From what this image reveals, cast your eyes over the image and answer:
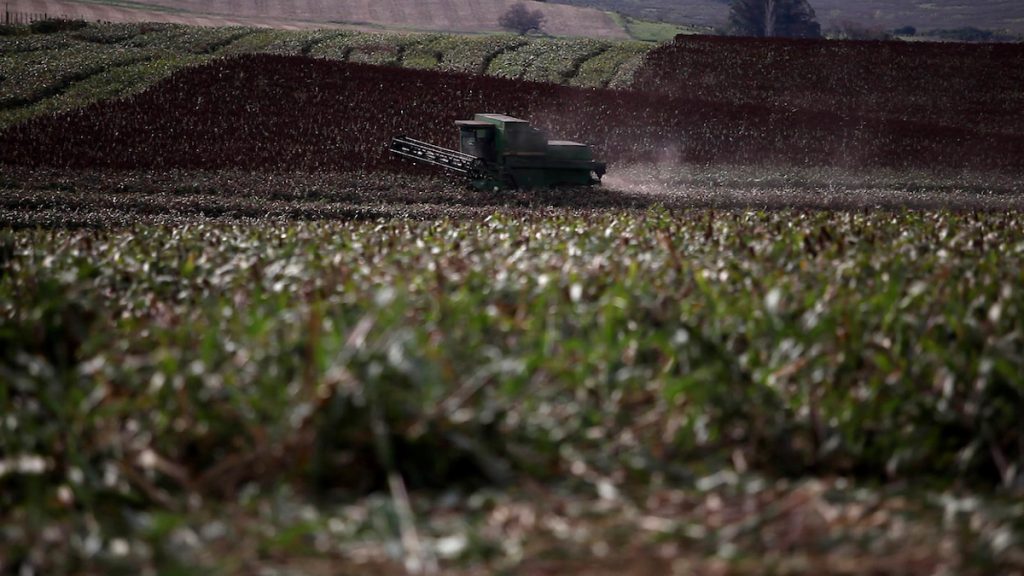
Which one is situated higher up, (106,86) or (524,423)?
(106,86)

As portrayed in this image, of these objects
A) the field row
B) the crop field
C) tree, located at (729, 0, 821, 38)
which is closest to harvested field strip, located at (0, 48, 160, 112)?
the field row

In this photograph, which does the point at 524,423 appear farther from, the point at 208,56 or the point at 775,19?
the point at 775,19

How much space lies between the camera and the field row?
3659cm

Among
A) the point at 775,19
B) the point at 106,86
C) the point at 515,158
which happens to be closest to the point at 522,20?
the point at 775,19

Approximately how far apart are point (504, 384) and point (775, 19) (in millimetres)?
113612

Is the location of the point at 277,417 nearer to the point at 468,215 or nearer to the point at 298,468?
the point at 298,468

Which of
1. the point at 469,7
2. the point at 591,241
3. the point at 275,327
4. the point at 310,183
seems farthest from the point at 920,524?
the point at 469,7

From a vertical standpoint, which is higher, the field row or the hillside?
the hillside

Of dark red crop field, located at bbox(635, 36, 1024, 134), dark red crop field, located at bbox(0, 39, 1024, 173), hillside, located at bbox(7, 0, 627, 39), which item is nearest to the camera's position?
dark red crop field, located at bbox(0, 39, 1024, 173)

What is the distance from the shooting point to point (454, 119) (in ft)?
105

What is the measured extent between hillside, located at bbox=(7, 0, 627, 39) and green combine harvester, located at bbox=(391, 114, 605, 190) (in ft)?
212

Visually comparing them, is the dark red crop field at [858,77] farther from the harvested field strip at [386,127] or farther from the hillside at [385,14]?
the hillside at [385,14]

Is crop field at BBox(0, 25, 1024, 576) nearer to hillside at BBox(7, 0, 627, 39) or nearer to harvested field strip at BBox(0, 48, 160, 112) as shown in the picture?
harvested field strip at BBox(0, 48, 160, 112)

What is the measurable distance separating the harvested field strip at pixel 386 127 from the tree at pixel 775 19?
80.1 m
